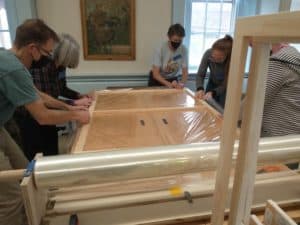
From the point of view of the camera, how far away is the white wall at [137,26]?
9.78ft

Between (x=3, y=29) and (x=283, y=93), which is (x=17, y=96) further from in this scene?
(x=3, y=29)

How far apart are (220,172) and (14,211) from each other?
741 millimetres

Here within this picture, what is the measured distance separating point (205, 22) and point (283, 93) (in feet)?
8.22

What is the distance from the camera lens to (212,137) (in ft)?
4.17

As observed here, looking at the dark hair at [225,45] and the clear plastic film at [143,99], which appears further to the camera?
the dark hair at [225,45]

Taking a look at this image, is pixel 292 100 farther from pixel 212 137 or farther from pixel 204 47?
pixel 204 47

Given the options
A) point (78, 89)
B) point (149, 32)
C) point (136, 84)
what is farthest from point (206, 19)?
point (78, 89)

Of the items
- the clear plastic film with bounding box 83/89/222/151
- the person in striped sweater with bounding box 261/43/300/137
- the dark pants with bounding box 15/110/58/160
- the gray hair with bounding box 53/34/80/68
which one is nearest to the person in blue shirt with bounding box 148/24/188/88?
the clear plastic film with bounding box 83/89/222/151

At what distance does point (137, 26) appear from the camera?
10.3 feet

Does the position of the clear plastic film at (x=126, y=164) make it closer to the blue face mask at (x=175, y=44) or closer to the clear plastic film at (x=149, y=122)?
the clear plastic film at (x=149, y=122)

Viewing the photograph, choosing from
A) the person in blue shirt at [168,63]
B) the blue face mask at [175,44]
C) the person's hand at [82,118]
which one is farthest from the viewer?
the person in blue shirt at [168,63]

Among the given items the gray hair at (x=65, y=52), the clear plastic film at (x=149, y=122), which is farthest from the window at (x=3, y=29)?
the clear plastic film at (x=149, y=122)

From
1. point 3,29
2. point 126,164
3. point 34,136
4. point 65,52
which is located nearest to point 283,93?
point 126,164

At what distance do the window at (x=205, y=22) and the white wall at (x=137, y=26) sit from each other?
372 millimetres
